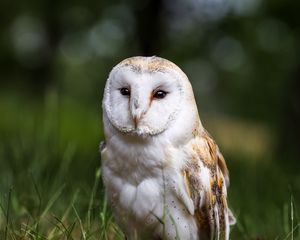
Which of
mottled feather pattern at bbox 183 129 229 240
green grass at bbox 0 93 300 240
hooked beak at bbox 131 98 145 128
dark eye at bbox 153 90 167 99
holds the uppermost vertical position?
dark eye at bbox 153 90 167 99

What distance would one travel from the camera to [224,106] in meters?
19.2

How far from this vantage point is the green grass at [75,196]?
8.35 feet

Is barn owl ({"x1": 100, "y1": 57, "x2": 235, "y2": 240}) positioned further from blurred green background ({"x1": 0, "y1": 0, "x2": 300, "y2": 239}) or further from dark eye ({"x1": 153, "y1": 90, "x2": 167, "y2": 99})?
blurred green background ({"x1": 0, "y1": 0, "x2": 300, "y2": 239})

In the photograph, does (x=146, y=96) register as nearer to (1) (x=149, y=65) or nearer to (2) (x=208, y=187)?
(1) (x=149, y=65)

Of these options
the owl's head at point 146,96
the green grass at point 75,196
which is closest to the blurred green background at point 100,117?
the green grass at point 75,196

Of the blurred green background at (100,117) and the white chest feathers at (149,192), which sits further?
the blurred green background at (100,117)

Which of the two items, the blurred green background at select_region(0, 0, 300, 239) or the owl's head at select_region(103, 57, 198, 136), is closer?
the owl's head at select_region(103, 57, 198, 136)

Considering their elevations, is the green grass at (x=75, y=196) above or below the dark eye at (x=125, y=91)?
below

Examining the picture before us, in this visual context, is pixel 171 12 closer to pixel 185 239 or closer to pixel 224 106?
pixel 185 239

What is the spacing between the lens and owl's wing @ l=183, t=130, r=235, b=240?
223 centimetres

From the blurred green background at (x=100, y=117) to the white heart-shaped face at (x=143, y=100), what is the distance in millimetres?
438

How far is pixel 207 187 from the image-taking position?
2.29 meters

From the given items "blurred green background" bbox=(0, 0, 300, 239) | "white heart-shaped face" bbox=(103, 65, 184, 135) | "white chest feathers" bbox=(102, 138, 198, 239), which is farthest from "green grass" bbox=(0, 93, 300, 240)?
"white heart-shaped face" bbox=(103, 65, 184, 135)

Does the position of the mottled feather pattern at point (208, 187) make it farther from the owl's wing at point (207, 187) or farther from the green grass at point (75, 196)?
the green grass at point (75, 196)
